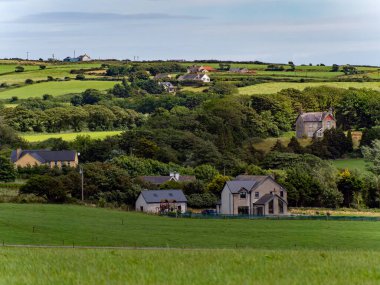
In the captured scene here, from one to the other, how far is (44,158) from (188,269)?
8357 centimetres

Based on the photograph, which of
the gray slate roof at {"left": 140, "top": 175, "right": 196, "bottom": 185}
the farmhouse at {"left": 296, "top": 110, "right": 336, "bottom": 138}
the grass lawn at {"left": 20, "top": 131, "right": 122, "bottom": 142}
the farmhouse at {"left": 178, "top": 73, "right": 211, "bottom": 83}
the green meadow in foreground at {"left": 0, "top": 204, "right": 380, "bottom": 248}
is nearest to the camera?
the green meadow in foreground at {"left": 0, "top": 204, "right": 380, "bottom": 248}

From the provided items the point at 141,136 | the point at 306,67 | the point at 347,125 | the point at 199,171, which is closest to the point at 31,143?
the point at 141,136

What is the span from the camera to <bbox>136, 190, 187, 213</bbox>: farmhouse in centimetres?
7594

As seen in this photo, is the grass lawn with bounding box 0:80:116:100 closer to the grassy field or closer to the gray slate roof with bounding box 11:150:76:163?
the gray slate roof with bounding box 11:150:76:163

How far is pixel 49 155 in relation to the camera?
10512 cm

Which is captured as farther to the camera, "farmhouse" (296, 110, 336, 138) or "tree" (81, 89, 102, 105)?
"tree" (81, 89, 102, 105)

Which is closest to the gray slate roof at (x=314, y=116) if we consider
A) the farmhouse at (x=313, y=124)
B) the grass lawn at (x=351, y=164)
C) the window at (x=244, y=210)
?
the farmhouse at (x=313, y=124)

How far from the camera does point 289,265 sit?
22922mm

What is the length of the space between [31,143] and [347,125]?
47957 millimetres

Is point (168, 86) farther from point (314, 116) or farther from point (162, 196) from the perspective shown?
point (162, 196)

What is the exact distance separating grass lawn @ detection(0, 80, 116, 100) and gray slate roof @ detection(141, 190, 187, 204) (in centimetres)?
9123

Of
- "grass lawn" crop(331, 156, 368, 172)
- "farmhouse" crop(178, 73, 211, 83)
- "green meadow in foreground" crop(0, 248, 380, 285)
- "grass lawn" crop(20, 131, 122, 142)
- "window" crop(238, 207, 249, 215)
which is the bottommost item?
"window" crop(238, 207, 249, 215)

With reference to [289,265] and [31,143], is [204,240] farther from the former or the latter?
[31,143]

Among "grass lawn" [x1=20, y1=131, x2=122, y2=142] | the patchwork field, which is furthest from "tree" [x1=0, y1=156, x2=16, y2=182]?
the patchwork field
